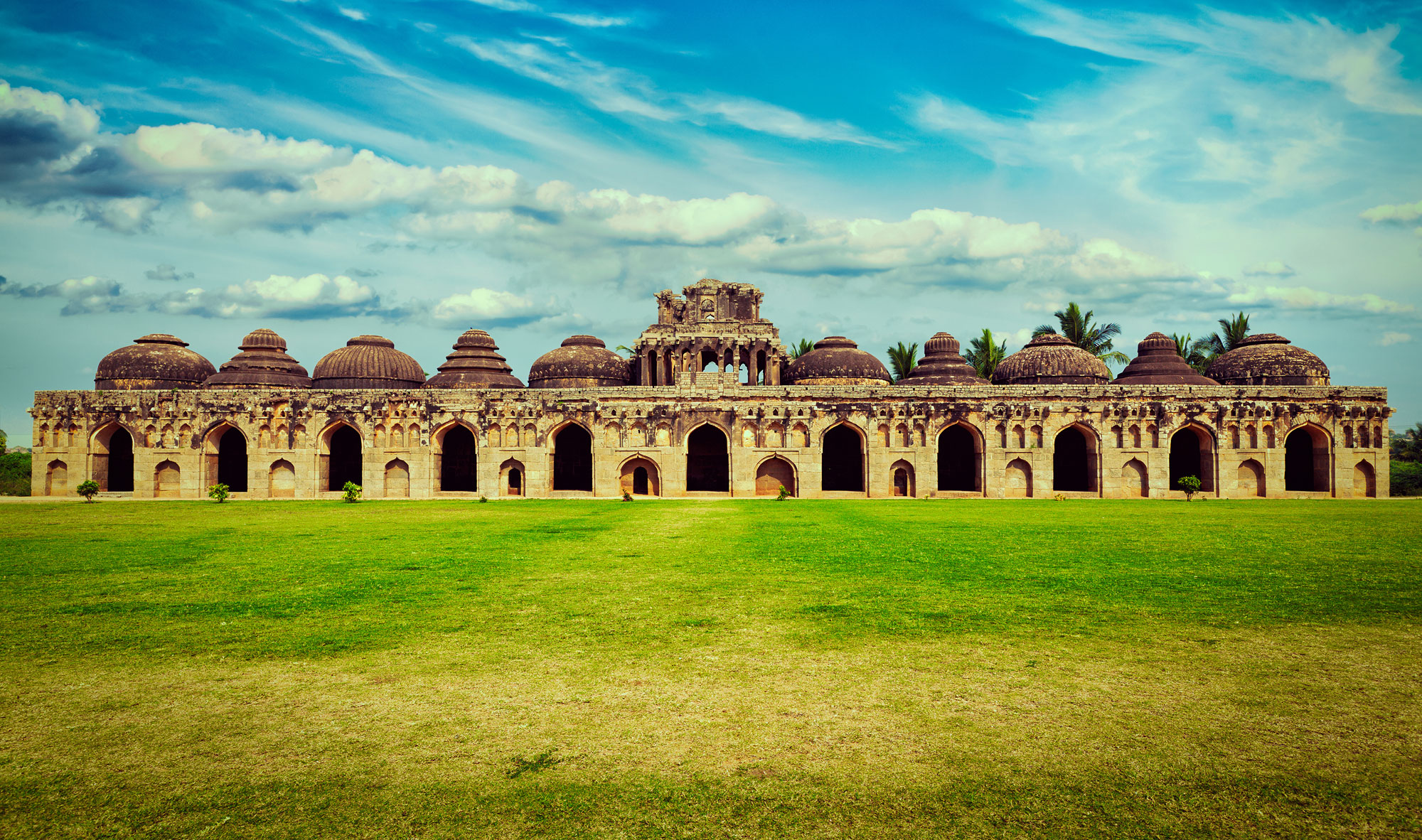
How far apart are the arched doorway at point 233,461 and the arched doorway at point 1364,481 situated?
51.7m

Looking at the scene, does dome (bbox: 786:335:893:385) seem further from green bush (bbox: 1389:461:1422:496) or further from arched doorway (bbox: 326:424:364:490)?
green bush (bbox: 1389:461:1422:496)

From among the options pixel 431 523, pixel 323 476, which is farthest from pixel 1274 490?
pixel 323 476

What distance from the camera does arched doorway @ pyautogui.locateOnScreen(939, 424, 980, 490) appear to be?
39.1 m

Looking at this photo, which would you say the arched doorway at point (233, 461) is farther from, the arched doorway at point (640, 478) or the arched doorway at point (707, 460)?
the arched doorway at point (707, 460)

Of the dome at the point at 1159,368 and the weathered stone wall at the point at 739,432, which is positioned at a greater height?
the dome at the point at 1159,368

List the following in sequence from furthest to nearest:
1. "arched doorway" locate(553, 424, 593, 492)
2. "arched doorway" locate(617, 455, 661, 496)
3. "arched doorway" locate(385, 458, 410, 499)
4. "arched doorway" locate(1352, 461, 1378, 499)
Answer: "arched doorway" locate(553, 424, 593, 492)
"arched doorway" locate(385, 458, 410, 499)
"arched doorway" locate(617, 455, 661, 496)
"arched doorway" locate(1352, 461, 1378, 499)

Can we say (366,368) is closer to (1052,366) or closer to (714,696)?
(1052,366)

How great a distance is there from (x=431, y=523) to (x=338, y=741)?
1678 cm

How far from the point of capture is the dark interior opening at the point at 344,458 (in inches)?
1564

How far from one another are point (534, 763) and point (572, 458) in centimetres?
3526

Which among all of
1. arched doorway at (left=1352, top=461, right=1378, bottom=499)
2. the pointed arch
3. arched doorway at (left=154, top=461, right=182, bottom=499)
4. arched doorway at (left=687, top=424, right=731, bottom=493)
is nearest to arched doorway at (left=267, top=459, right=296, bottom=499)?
arched doorway at (left=154, top=461, right=182, bottom=499)

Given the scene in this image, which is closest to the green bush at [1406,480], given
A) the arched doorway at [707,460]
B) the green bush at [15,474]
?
the arched doorway at [707,460]

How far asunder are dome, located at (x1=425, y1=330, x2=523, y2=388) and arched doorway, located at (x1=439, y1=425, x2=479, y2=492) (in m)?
2.58

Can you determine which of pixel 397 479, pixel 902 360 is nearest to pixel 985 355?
pixel 902 360
